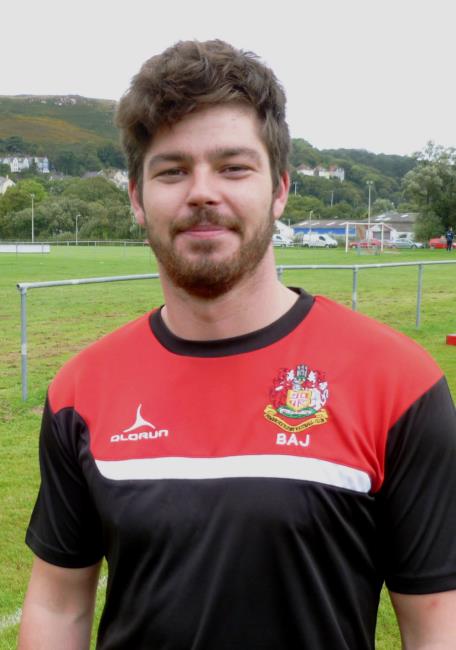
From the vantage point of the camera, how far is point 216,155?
166 centimetres

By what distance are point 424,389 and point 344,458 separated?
22 centimetres

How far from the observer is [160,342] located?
1.83 meters

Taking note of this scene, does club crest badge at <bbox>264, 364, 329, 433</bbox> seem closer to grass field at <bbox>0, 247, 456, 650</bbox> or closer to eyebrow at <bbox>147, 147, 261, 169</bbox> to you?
eyebrow at <bbox>147, 147, 261, 169</bbox>

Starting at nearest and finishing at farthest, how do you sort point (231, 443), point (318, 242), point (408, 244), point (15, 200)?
point (231, 443) < point (408, 244) < point (318, 242) < point (15, 200)

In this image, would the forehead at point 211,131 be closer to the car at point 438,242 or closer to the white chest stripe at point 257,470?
the white chest stripe at point 257,470

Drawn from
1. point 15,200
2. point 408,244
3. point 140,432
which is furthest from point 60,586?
point 15,200

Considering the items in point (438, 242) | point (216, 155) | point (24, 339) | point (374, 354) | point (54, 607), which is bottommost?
point (438, 242)

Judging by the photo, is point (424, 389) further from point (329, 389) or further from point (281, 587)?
point (281, 587)

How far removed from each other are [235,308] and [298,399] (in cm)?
26

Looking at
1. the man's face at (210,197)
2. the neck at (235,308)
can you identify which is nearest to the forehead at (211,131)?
the man's face at (210,197)

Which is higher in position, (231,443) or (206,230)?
(206,230)

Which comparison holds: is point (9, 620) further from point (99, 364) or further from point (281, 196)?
point (281, 196)

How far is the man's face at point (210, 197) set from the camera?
1.67 meters

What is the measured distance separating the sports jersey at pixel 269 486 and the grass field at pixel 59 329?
2.28 metres
